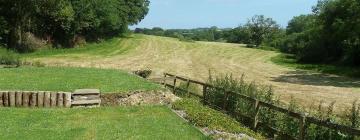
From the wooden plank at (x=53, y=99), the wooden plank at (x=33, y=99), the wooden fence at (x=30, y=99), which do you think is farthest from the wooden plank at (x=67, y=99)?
the wooden plank at (x=33, y=99)

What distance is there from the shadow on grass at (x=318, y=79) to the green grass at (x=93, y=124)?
31.2 metres

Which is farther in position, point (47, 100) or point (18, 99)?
point (47, 100)

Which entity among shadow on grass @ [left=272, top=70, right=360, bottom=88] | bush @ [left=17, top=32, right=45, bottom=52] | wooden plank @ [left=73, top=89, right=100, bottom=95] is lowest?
shadow on grass @ [left=272, top=70, right=360, bottom=88]

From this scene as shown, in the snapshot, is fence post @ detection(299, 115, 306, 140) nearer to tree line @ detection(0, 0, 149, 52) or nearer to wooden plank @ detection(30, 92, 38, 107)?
wooden plank @ detection(30, 92, 38, 107)

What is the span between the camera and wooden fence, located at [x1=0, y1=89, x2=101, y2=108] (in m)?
21.2

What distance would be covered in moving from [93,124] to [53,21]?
165 feet

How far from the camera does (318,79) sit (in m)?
54.0

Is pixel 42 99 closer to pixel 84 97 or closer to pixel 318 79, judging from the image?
pixel 84 97

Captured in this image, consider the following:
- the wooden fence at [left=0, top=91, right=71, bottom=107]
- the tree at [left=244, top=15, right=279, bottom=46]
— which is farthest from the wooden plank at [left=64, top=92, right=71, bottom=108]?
the tree at [left=244, top=15, right=279, bottom=46]

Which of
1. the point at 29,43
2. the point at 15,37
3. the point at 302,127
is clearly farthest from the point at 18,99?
the point at 29,43

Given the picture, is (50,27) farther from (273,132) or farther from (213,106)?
(273,132)

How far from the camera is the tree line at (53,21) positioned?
57812 millimetres

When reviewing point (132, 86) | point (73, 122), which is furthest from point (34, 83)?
point (73, 122)

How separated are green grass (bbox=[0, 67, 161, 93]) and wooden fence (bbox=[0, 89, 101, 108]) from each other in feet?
7.15
